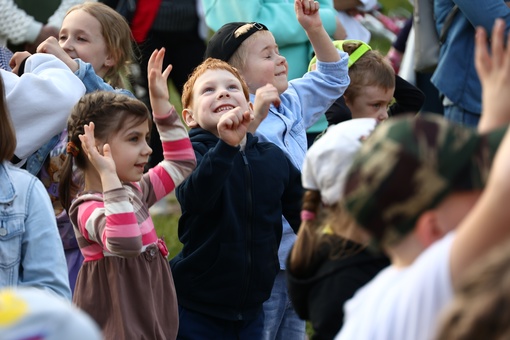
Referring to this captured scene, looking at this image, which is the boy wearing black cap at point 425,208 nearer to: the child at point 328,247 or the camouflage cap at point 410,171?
the camouflage cap at point 410,171

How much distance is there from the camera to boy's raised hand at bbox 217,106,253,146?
11.9ft

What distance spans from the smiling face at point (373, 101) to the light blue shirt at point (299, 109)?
0.78ft

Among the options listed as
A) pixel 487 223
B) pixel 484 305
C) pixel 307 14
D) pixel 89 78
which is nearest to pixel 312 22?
pixel 307 14

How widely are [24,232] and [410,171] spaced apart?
1554 millimetres

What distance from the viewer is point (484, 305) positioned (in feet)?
4.78

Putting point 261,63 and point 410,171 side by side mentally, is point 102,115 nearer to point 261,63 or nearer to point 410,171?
point 261,63

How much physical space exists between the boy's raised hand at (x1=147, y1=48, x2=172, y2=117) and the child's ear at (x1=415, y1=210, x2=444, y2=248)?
6.43 feet

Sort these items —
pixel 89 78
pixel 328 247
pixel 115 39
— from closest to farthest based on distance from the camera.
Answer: pixel 328 247 < pixel 89 78 < pixel 115 39

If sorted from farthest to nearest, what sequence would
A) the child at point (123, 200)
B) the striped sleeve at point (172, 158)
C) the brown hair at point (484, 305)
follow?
the striped sleeve at point (172, 158) → the child at point (123, 200) → the brown hair at point (484, 305)

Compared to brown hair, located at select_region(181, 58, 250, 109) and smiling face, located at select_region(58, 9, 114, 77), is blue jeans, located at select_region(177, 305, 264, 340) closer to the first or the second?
brown hair, located at select_region(181, 58, 250, 109)

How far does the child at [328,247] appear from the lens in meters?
2.78

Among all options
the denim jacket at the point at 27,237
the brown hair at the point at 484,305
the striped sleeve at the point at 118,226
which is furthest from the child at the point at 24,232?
the brown hair at the point at 484,305

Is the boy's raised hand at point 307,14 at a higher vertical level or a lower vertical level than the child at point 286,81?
higher

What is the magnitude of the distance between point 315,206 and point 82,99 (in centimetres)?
120
